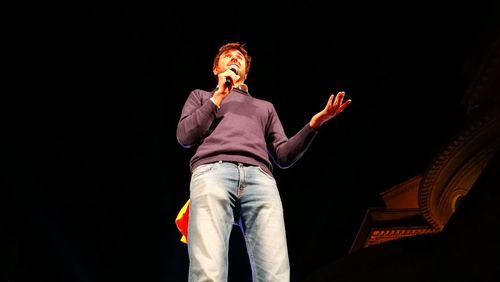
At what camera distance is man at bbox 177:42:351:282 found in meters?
2.32

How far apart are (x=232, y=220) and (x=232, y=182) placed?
25cm

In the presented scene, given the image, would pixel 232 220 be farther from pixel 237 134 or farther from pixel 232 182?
pixel 237 134

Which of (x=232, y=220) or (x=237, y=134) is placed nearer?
(x=232, y=220)

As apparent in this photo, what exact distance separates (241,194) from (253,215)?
161 mm

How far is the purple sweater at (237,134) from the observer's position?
2791 millimetres

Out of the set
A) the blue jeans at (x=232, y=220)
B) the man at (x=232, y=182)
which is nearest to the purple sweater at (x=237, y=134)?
the man at (x=232, y=182)

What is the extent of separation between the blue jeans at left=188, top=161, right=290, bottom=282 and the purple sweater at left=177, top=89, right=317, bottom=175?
0.13m

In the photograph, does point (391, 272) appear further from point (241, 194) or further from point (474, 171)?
point (474, 171)

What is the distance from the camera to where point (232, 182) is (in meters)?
2.60

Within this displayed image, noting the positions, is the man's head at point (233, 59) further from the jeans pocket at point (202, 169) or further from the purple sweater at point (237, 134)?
the jeans pocket at point (202, 169)

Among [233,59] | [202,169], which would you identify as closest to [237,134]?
[202,169]

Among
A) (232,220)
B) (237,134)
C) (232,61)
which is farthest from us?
(232,61)

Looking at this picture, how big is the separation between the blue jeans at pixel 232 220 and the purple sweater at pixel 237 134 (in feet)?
0.42

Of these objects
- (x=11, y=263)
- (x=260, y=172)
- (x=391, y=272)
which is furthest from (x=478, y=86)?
(x=11, y=263)
